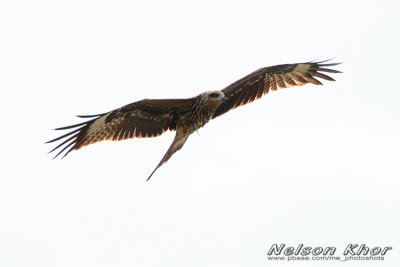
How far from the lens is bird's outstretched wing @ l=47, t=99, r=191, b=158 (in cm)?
1152

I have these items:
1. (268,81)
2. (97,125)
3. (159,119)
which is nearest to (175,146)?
(159,119)

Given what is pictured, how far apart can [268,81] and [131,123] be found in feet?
8.21

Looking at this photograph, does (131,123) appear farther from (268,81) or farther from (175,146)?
(268,81)

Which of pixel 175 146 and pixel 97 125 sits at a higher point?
pixel 97 125

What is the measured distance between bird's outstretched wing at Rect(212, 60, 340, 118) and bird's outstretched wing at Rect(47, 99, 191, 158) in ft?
2.97

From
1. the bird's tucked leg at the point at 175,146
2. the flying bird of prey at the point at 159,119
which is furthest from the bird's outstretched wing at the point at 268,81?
the bird's tucked leg at the point at 175,146

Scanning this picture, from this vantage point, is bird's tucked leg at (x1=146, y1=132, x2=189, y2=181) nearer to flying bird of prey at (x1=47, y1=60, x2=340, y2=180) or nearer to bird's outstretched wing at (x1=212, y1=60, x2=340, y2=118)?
flying bird of prey at (x1=47, y1=60, x2=340, y2=180)

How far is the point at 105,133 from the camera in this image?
38.7ft

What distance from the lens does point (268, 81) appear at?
12.7m

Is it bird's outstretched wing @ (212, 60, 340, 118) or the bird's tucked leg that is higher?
bird's outstretched wing @ (212, 60, 340, 118)

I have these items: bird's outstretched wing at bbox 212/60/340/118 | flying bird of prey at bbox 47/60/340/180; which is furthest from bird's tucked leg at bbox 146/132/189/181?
bird's outstretched wing at bbox 212/60/340/118

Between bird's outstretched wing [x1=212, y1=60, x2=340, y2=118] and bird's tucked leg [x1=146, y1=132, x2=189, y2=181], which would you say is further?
bird's outstretched wing [x1=212, y1=60, x2=340, y2=118]

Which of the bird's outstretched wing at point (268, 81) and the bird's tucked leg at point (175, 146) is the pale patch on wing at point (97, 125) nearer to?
the bird's tucked leg at point (175, 146)

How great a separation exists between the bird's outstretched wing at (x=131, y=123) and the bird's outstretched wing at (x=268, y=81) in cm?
91
